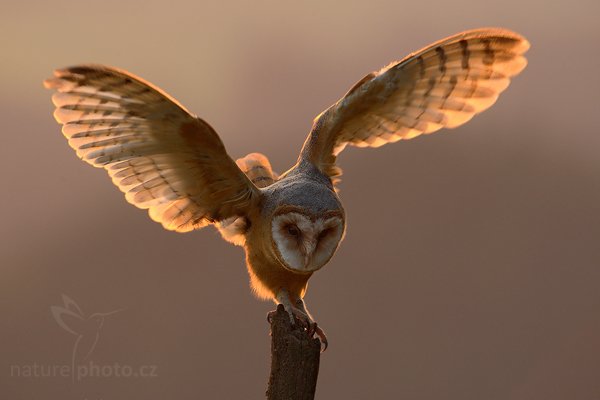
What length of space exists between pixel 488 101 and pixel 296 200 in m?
0.97

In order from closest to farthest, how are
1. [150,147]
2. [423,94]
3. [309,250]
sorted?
[309,250]
[150,147]
[423,94]

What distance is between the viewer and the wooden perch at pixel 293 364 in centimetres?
293

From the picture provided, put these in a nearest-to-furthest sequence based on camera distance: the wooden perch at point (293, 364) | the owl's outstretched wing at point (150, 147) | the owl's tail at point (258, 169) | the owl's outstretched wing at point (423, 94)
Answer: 1. the owl's outstretched wing at point (150, 147)
2. the wooden perch at point (293, 364)
3. the owl's outstretched wing at point (423, 94)
4. the owl's tail at point (258, 169)

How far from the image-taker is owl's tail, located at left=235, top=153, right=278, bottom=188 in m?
3.46

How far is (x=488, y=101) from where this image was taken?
3.36m

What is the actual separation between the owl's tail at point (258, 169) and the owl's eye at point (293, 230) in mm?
590

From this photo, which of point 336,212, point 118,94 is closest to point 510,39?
point 336,212

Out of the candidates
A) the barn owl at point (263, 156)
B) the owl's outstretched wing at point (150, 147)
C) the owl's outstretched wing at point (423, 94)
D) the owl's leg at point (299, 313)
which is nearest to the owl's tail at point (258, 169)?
the barn owl at point (263, 156)

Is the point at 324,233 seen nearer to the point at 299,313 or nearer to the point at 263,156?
the point at 299,313

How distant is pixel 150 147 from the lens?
2963 millimetres

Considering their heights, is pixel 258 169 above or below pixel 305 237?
above

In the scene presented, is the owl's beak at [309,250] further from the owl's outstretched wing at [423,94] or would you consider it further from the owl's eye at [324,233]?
the owl's outstretched wing at [423,94]

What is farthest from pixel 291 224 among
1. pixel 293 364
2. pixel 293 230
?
pixel 293 364

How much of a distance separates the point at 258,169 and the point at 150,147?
2.08ft
